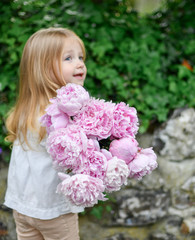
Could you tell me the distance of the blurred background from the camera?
7.30 feet

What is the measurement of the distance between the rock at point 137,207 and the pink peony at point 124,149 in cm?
115

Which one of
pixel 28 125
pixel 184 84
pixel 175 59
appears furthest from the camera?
pixel 175 59

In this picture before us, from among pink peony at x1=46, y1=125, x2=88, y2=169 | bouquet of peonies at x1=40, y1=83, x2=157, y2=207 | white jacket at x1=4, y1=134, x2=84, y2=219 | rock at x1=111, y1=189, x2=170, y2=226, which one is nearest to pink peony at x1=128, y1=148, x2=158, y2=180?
bouquet of peonies at x1=40, y1=83, x2=157, y2=207

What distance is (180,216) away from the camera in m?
2.33

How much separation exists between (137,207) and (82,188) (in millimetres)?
1350

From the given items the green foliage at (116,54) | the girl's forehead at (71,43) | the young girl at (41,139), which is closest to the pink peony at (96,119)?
the young girl at (41,139)

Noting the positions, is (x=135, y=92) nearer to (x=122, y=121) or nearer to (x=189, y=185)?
(x=189, y=185)

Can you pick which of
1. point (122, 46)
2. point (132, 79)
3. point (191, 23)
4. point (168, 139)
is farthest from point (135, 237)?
point (191, 23)

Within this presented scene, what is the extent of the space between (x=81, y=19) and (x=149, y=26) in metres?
0.77

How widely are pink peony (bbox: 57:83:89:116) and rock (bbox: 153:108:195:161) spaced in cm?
136

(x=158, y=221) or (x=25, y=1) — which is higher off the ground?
(x=25, y=1)

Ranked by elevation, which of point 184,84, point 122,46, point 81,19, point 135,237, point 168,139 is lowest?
point 135,237

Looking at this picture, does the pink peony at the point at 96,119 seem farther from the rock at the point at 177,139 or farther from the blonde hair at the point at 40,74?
the rock at the point at 177,139

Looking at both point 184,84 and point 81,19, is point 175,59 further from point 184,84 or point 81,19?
point 81,19
